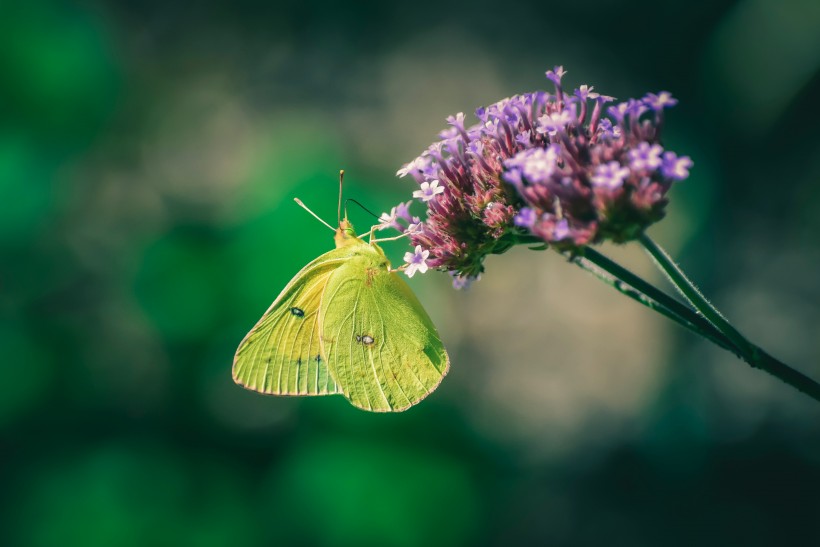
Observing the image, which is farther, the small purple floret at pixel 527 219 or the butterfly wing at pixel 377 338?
the butterfly wing at pixel 377 338

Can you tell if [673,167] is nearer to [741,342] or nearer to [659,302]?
[659,302]

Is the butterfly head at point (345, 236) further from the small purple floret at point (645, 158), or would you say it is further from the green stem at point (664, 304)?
the small purple floret at point (645, 158)

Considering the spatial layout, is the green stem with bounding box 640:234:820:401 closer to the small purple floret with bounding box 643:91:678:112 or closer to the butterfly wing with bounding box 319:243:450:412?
the small purple floret with bounding box 643:91:678:112

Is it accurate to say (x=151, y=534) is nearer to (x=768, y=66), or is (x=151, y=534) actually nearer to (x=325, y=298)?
(x=325, y=298)

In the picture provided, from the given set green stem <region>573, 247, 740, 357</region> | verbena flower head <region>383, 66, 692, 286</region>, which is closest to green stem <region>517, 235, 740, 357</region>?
green stem <region>573, 247, 740, 357</region>

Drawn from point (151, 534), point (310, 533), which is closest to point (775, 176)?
point (310, 533)

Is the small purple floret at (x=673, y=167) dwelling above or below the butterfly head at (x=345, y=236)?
above

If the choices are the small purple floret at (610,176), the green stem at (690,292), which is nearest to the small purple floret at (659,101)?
the small purple floret at (610,176)
